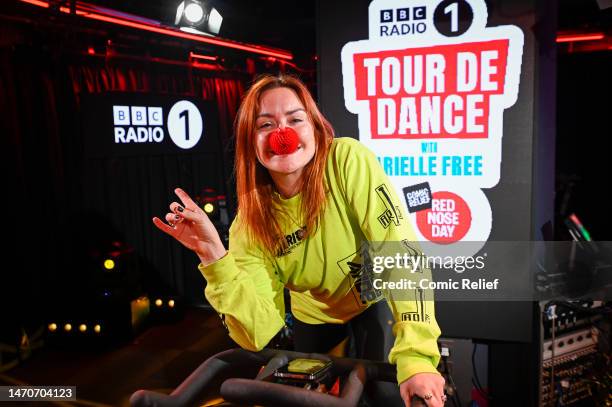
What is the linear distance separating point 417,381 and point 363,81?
1566 millimetres

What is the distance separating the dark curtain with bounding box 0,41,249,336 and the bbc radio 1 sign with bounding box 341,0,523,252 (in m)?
2.21

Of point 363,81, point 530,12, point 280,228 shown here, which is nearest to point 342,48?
point 363,81

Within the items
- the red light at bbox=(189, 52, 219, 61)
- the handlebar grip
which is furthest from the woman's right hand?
the red light at bbox=(189, 52, 219, 61)

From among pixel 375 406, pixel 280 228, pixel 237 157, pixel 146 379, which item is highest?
pixel 237 157

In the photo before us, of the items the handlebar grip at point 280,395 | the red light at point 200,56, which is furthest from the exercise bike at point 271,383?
the red light at point 200,56

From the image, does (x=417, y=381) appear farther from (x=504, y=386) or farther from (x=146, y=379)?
(x=146, y=379)

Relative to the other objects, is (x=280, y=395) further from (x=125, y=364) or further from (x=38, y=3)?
(x=38, y=3)

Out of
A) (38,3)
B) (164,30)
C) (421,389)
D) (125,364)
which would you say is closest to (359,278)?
(421,389)

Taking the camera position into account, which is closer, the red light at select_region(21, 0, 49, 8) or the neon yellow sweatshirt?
the neon yellow sweatshirt

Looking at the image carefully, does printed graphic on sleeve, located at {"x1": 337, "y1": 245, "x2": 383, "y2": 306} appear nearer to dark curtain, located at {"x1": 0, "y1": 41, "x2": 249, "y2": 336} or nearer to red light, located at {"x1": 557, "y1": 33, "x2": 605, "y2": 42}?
dark curtain, located at {"x1": 0, "y1": 41, "x2": 249, "y2": 336}

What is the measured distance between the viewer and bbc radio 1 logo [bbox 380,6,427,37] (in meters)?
2.40

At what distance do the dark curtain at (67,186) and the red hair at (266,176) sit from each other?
2718 millimetres

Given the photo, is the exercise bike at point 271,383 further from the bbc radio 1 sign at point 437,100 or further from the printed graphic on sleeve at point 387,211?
the bbc radio 1 sign at point 437,100

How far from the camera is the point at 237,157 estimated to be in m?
1.88
